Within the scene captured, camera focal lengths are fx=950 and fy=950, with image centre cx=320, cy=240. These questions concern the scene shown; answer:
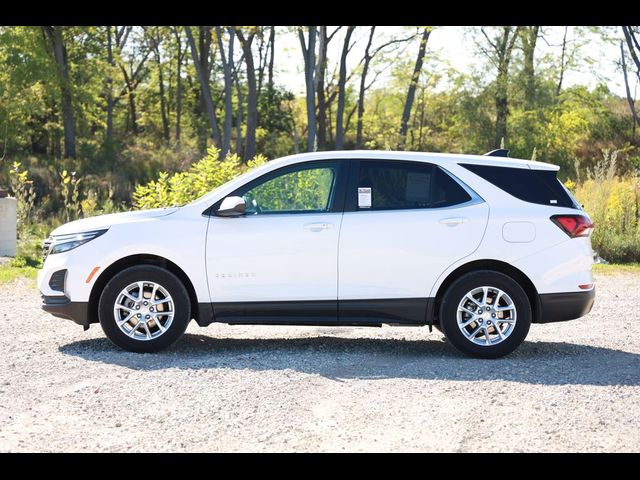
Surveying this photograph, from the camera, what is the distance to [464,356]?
28.0 feet

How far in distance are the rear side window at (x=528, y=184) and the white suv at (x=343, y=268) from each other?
0.30 feet

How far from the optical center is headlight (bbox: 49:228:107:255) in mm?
8539

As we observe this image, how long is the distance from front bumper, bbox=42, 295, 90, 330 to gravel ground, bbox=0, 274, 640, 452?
32 cm

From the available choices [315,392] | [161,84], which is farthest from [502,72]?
[315,392]

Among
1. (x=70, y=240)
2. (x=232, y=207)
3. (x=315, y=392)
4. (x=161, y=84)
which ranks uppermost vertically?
(x=161, y=84)

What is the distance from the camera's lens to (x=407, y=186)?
8586 mm

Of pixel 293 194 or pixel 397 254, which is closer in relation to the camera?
pixel 397 254

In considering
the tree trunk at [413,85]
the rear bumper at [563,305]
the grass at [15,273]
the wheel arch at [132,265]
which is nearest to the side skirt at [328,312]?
the wheel arch at [132,265]

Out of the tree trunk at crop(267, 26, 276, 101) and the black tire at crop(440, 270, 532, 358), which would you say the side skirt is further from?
the tree trunk at crop(267, 26, 276, 101)

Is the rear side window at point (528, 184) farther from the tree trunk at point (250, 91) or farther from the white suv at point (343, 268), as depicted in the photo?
the tree trunk at point (250, 91)

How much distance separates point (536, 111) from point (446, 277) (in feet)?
124

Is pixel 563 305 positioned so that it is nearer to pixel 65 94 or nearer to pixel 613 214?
pixel 613 214

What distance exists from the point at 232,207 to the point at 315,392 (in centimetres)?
204

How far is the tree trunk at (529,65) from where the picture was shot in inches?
1769
